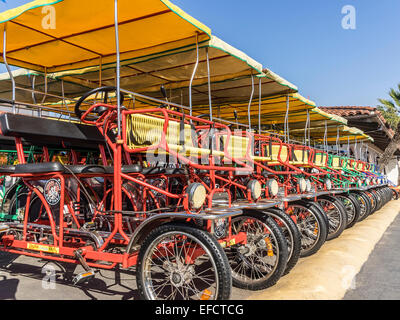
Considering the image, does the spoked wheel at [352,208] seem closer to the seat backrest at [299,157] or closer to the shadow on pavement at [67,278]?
the seat backrest at [299,157]

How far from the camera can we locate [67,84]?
21.9 ft

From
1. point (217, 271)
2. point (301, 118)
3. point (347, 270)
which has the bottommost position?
point (347, 270)

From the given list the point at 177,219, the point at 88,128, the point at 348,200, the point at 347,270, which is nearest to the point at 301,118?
the point at 348,200

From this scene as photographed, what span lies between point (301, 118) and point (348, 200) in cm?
275

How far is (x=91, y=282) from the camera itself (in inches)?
145

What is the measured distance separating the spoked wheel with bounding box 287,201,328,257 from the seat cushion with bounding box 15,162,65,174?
122 inches

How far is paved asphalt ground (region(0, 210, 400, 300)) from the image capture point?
3.30 meters

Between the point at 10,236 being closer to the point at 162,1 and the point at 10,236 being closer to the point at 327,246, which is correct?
the point at 162,1

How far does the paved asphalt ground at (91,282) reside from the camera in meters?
3.30

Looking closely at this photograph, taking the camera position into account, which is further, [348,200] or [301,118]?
[301,118]

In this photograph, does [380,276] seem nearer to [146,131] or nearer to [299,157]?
[299,157]

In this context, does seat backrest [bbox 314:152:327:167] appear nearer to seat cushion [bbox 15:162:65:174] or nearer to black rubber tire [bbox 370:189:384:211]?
black rubber tire [bbox 370:189:384:211]

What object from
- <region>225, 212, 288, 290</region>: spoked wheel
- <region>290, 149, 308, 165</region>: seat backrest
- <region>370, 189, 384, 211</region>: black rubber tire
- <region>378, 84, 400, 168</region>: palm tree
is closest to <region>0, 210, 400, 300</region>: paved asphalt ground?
<region>225, 212, 288, 290</region>: spoked wheel

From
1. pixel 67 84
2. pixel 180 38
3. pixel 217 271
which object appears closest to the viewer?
pixel 217 271
